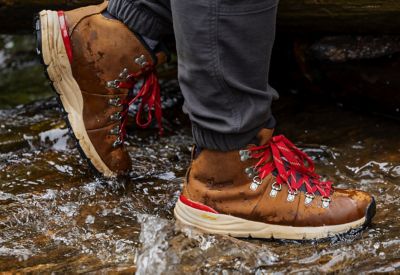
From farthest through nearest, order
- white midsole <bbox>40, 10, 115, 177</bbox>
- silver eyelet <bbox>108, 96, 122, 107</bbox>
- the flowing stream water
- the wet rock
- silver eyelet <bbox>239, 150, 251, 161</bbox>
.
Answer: the wet rock < silver eyelet <bbox>108, 96, 122, 107</bbox> < white midsole <bbox>40, 10, 115, 177</bbox> < silver eyelet <bbox>239, 150, 251, 161</bbox> < the flowing stream water

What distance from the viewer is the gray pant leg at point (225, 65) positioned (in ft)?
5.05

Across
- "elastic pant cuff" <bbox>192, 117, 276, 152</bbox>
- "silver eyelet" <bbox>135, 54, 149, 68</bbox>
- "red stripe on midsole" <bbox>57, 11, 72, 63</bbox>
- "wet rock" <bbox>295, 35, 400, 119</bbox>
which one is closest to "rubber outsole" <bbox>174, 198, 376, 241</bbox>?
"elastic pant cuff" <bbox>192, 117, 276, 152</bbox>

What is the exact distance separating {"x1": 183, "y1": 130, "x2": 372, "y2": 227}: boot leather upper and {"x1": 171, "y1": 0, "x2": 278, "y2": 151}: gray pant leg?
0.43 ft

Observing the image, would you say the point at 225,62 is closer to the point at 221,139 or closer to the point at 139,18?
the point at 221,139

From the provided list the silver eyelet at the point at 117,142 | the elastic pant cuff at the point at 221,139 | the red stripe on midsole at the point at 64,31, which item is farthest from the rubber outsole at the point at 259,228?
the red stripe on midsole at the point at 64,31

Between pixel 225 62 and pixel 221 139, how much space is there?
25 cm

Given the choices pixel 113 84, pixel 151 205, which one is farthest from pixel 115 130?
pixel 151 205

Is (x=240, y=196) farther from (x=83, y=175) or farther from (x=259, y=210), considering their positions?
(x=83, y=175)

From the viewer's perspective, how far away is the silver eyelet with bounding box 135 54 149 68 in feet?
6.70

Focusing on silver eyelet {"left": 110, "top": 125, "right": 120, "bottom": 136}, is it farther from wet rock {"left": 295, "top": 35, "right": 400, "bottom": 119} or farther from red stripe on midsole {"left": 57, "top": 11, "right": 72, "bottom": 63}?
wet rock {"left": 295, "top": 35, "right": 400, "bottom": 119}

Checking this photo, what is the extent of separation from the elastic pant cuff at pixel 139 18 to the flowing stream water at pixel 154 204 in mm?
572

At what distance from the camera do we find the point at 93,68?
80.3 inches

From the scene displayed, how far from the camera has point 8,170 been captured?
230cm

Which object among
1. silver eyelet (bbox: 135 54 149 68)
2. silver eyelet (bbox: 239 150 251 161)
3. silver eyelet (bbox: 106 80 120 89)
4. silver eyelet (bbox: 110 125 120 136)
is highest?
silver eyelet (bbox: 135 54 149 68)
